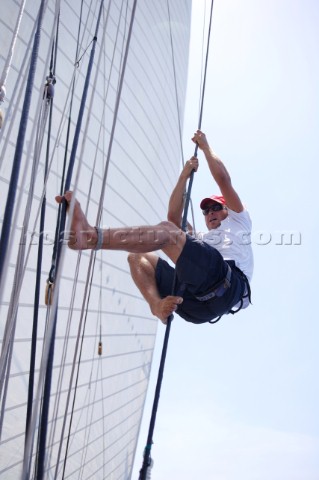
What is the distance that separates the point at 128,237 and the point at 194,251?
1.38 ft

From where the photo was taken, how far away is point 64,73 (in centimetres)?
300

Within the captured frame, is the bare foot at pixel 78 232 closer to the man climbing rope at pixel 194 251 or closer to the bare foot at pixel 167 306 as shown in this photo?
the man climbing rope at pixel 194 251

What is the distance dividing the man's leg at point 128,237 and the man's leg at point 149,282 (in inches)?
15.3

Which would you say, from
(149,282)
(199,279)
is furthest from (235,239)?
(149,282)

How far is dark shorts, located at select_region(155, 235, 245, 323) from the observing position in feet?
6.69

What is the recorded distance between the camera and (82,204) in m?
3.19

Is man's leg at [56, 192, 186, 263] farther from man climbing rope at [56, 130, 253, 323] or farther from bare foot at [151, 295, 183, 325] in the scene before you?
bare foot at [151, 295, 183, 325]

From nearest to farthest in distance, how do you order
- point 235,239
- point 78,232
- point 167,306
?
point 78,232 < point 167,306 < point 235,239

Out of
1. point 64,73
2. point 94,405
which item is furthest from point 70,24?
point 94,405

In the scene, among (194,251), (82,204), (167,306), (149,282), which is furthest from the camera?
(82,204)

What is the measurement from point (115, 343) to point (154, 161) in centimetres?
258

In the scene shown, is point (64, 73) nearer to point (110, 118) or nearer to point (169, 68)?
point (110, 118)

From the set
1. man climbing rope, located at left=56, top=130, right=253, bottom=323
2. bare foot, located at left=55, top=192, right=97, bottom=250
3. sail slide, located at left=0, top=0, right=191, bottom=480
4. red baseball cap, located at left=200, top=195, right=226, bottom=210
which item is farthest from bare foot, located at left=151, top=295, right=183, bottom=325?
red baseball cap, located at left=200, top=195, right=226, bottom=210

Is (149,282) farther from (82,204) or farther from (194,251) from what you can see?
(82,204)
